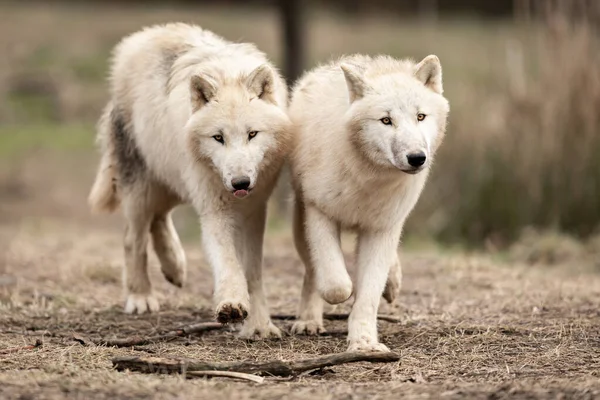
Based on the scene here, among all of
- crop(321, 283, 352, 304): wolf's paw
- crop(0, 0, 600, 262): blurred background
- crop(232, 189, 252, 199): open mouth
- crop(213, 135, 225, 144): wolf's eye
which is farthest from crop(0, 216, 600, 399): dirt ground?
crop(0, 0, 600, 262): blurred background

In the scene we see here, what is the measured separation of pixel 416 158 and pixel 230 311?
1265mm

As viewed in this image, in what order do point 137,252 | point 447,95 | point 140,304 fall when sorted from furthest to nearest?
point 447,95 < point 137,252 < point 140,304

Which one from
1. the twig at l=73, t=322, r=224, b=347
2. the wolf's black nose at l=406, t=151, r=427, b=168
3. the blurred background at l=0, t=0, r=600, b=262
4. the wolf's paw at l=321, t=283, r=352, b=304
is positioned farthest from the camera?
the blurred background at l=0, t=0, r=600, b=262

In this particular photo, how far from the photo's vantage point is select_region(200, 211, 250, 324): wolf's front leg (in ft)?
16.4

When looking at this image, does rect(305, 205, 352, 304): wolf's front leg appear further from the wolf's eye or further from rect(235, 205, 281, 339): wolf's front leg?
the wolf's eye

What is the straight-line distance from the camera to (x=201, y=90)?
17.4ft

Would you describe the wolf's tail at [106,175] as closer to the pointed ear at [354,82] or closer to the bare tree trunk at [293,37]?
the pointed ear at [354,82]

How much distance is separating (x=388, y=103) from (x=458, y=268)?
3397 mm

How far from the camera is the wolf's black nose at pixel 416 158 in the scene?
184 inches

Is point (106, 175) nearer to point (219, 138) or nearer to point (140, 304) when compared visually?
point (140, 304)

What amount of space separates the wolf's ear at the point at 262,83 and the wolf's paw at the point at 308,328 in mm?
1340

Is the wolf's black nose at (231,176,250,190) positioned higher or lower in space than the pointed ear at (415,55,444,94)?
lower

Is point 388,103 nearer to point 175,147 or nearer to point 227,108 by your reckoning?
point 227,108

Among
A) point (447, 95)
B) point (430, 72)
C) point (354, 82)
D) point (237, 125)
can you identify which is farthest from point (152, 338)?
point (447, 95)
